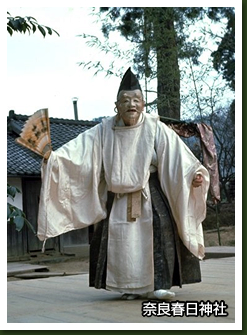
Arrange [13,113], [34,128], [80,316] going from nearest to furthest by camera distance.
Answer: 1. [80,316]
2. [34,128]
3. [13,113]

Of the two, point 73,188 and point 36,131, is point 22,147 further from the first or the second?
point 36,131

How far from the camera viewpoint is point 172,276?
424 cm

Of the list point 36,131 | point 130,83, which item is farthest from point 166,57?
point 36,131

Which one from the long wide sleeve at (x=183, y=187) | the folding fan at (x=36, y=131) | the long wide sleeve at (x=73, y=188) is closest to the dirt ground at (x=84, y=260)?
the long wide sleeve at (x=73, y=188)

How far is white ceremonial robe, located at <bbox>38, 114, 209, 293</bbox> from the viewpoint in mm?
4188

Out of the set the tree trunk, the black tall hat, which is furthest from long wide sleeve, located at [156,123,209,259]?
the tree trunk

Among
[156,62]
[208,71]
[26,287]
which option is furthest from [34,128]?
[208,71]

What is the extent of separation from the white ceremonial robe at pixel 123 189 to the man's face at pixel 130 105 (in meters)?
0.07

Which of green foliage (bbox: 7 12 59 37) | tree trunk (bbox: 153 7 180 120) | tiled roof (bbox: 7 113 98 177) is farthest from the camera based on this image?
tiled roof (bbox: 7 113 98 177)

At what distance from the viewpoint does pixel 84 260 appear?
11.9 meters

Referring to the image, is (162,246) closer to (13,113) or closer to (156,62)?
(156,62)

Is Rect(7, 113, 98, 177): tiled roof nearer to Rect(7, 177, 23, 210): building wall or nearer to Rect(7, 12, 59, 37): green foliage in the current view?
Rect(7, 177, 23, 210): building wall

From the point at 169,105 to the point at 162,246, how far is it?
717cm

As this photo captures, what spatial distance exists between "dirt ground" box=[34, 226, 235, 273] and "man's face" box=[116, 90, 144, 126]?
5.92m
